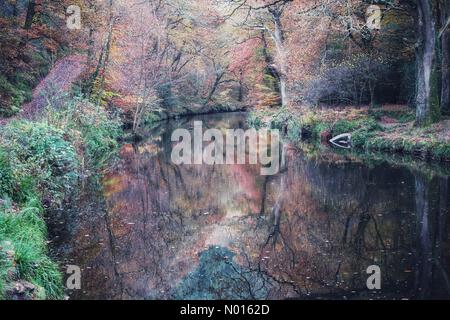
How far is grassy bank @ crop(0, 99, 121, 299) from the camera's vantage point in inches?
228

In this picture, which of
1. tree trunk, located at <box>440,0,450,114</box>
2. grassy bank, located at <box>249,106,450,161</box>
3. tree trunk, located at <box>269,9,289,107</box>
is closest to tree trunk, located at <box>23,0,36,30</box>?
grassy bank, located at <box>249,106,450,161</box>

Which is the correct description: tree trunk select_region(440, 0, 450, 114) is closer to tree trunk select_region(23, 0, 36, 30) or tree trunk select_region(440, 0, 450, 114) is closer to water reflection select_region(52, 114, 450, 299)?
water reflection select_region(52, 114, 450, 299)

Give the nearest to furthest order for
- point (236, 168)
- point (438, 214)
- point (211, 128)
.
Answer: point (438, 214) → point (236, 168) → point (211, 128)

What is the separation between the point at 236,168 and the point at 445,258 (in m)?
9.96

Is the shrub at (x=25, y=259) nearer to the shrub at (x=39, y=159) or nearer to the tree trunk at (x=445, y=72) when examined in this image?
the shrub at (x=39, y=159)

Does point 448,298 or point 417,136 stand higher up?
point 417,136

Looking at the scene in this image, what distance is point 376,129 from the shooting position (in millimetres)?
19453

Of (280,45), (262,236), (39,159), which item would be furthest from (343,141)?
(39,159)

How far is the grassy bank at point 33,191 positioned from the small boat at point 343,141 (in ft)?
35.1

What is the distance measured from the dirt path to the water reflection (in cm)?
369

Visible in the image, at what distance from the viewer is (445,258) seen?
7.22m

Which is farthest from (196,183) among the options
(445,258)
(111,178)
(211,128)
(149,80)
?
(211,128)
